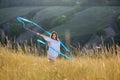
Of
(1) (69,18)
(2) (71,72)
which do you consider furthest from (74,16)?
(2) (71,72)

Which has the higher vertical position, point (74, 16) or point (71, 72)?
point (71, 72)

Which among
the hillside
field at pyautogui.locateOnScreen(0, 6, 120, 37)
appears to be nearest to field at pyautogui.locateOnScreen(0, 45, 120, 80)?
the hillside

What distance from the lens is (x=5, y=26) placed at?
3691 centimetres

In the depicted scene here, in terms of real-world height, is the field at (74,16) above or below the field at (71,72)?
below

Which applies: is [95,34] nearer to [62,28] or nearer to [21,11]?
[62,28]

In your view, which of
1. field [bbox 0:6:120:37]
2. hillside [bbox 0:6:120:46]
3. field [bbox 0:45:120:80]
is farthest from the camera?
field [bbox 0:6:120:37]

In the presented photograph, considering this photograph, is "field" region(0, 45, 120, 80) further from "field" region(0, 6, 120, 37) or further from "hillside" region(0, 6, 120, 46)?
"field" region(0, 6, 120, 37)

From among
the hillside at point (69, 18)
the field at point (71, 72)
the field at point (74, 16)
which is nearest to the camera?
the field at point (71, 72)

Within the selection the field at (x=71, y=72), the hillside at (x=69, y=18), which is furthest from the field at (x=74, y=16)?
the field at (x=71, y=72)

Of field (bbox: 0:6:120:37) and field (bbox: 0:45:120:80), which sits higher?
field (bbox: 0:45:120:80)

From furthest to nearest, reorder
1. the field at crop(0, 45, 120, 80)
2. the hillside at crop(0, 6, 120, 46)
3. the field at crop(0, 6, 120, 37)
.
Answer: the field at crop(0, 6, 120, 37), the hillside at crop(0, 6, 120, 46), the field at crop(0, 45, 120, 80)

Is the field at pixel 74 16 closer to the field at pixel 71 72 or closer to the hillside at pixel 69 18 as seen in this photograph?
the hillside at pixel 69 18

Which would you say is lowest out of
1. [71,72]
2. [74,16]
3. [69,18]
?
[69,18]

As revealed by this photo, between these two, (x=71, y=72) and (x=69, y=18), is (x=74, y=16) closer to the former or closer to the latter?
(x=69, y=18)
